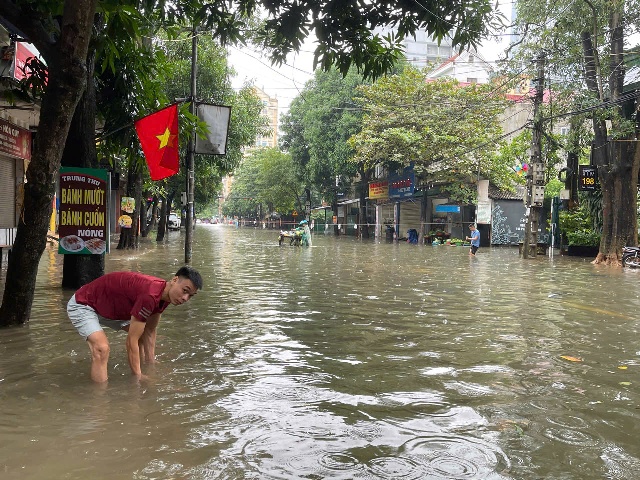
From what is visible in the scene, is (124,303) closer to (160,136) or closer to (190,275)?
(190,275)

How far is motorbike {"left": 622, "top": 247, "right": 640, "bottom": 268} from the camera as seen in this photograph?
2008cm

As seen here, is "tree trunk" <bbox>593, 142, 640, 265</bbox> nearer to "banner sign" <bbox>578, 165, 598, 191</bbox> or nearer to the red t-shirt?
"banner sign" <bbox>578, 165, 598, 191</bbox>

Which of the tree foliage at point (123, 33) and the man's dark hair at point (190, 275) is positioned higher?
the tree foliage at point (123, 33)

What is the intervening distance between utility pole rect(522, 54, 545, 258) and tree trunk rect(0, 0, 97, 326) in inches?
782

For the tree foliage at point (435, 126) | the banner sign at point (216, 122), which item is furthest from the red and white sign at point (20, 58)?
the tree foliage at point (435, 126)

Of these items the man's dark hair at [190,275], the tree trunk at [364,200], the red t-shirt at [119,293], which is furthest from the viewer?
the tree trunk at [364,200]

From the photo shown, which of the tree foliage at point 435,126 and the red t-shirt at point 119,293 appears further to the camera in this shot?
the tree foliage at point 435,126

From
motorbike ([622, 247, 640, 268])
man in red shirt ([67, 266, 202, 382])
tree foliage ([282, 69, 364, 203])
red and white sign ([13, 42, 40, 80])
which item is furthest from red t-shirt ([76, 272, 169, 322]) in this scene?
tree foliage ([282, 69, 364, 203])

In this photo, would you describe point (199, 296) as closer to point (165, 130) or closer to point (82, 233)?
point (82, 233)

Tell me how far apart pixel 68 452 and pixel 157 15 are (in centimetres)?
788

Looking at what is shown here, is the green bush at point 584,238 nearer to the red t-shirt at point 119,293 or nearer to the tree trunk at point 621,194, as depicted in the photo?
the tree trunk at point 621,194

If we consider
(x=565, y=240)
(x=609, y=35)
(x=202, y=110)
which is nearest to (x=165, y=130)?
(x=202, y=110)

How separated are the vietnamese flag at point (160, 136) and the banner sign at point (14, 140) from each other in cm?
481

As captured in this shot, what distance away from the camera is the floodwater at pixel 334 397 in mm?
3596
